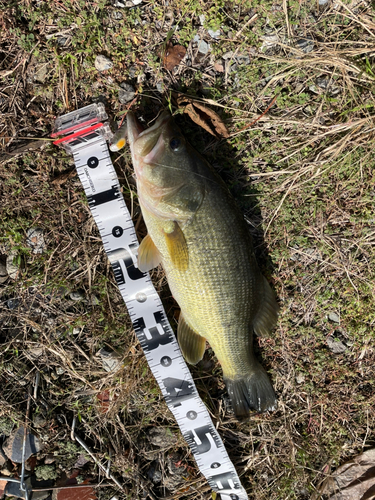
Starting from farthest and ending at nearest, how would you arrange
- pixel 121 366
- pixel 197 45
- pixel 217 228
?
1. pixel 121 366
2. pixel 197 45
3. pixel 217 228

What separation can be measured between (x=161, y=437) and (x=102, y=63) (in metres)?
3.82

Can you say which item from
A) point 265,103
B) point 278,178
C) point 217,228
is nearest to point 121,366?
point 217,228

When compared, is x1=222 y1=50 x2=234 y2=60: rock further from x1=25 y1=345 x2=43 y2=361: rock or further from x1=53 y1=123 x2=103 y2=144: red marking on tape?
x1=25 y1=345 x2=43 y2=361: rock

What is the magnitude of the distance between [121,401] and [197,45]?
3.62 m

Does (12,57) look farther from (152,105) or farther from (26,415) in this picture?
(26,415)

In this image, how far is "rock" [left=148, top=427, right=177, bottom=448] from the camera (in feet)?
11.9

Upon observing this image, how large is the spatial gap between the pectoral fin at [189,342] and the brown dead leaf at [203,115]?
5.92 ft

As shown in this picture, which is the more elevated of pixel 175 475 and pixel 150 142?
pixel 150 142

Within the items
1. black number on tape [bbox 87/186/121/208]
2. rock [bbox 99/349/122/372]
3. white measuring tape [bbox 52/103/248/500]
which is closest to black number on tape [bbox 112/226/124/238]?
white measuring tape [bbox 52/103/248/500]

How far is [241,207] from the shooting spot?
3447mm

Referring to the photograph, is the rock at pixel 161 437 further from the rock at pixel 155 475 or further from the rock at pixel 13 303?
the rock at pixel 13 303

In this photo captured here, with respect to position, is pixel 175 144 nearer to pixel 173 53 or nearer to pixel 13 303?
pixel 173 53

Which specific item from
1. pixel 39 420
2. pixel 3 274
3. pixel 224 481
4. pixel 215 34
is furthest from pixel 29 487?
pixel 215 34

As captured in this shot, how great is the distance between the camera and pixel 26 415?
3.60m
